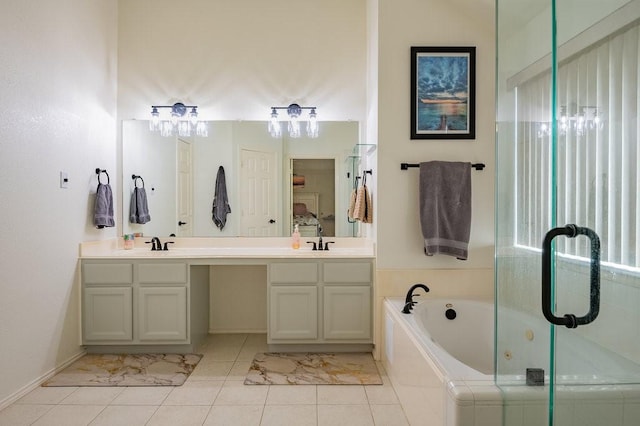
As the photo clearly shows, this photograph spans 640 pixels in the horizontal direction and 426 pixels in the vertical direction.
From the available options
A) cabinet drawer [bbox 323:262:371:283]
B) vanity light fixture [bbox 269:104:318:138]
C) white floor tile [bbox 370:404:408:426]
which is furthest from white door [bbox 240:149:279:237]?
white floor tile [bbox 370:404:408:426]

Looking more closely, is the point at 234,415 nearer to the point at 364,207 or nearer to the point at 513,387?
the point at 513,387

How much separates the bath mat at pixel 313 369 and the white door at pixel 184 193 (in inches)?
53.3

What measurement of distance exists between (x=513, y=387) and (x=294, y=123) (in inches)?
106

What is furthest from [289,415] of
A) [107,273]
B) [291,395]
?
[107,273]

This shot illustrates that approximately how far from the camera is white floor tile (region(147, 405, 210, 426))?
1969mm

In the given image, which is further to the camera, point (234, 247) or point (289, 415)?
point (234, 247)

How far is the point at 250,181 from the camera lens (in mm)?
3365

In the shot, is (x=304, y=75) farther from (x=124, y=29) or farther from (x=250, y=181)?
(x=124, y=29)

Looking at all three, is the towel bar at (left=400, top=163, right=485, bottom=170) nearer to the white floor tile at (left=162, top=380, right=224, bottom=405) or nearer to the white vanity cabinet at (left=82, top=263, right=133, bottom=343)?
the white floor tile at (left=162, top=380, right=224, bottom=405)

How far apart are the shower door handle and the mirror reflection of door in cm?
233

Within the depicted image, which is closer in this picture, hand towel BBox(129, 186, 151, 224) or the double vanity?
the double vanity

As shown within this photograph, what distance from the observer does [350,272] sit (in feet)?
9.20

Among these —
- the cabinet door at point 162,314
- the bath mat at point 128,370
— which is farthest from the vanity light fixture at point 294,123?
the bath mat at point 128,370

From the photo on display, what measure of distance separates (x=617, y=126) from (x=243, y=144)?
2.84m
